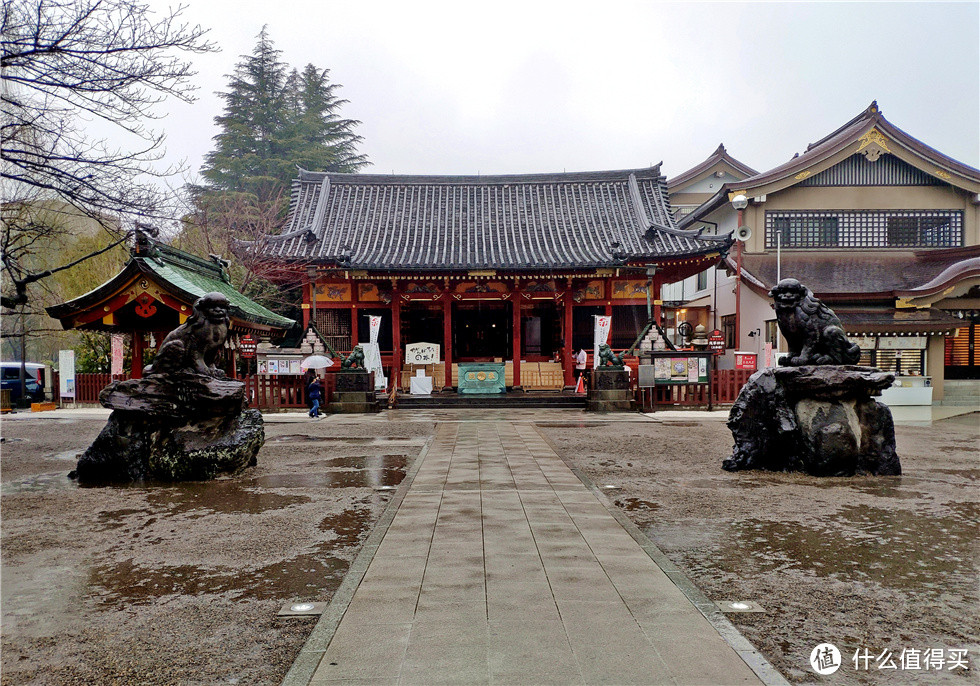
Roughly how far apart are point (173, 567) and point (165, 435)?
3997 millimetres

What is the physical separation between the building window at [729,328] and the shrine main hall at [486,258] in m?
4.49

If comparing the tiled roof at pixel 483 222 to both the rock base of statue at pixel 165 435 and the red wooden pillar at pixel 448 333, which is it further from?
the rock base of statue at pixel 165 435

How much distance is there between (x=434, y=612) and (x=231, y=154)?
38710mm

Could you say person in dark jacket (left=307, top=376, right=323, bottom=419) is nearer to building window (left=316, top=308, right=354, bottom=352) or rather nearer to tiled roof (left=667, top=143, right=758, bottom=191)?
building window (left=316, top=308, right=354, bottom=352)

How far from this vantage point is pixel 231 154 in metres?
36.0

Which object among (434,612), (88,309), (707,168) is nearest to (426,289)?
(88,309)

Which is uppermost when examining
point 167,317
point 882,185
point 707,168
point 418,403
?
point 707,168

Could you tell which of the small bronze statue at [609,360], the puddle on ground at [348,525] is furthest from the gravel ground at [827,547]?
the small bronze statue at [609,360]

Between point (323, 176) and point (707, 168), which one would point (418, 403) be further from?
point (707, 168)

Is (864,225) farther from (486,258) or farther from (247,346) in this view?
(247,346)

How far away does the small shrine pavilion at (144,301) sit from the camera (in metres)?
13.7

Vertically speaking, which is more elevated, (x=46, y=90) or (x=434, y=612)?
(x=46, y=90)

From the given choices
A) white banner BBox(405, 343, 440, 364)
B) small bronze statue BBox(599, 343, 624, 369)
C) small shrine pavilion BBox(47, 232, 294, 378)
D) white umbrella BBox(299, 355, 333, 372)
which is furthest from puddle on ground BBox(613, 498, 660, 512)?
white banner BBox(405, 343, 440, 364)

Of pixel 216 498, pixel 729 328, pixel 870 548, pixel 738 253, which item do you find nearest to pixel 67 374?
pixel 216 498
